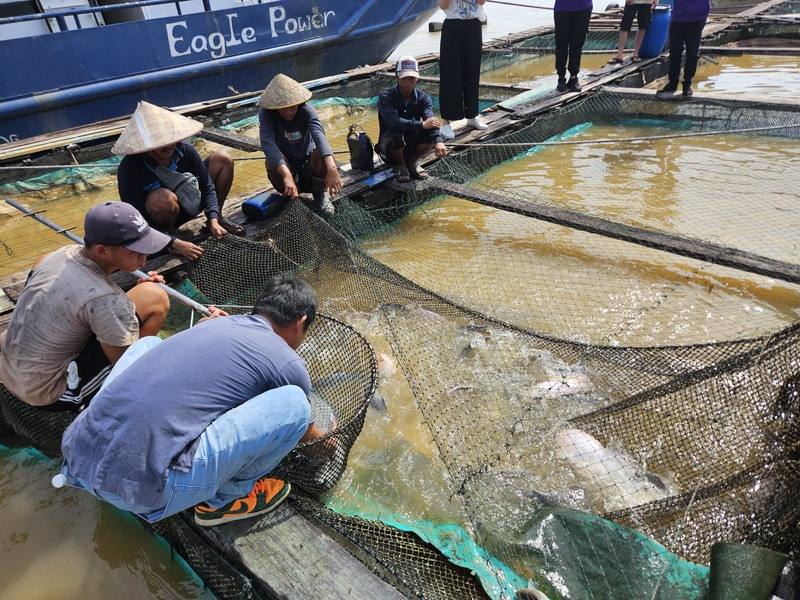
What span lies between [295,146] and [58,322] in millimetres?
3070

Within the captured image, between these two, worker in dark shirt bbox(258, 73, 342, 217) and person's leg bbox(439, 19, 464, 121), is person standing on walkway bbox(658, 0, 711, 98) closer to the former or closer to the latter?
person's leg bbox(439, 19, 464, 121)

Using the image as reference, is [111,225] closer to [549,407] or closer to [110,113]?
[549,407]

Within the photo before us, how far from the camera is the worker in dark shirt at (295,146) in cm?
475

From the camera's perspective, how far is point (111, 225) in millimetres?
2557

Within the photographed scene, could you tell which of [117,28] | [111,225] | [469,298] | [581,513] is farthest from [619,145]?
[117,28]

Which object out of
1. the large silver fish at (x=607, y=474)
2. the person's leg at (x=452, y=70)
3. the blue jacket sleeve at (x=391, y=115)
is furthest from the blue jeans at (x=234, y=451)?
the person's leg at (x=452, y=70)

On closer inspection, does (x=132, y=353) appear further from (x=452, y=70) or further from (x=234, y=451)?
(x=452, y=70)

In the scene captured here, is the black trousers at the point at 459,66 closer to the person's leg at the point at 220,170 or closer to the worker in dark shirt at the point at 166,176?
the person's leg at the point at 220,170

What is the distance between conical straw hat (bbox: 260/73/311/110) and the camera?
185 inches

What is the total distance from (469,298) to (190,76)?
7.75 metres

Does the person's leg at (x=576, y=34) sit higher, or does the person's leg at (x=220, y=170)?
the person's leg at (x=576, y=34)

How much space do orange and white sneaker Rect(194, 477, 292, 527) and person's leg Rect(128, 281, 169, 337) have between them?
1220 millimetres

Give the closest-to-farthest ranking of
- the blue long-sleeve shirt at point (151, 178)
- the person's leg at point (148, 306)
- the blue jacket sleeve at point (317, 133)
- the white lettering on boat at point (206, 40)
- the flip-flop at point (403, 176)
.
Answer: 1. the person's leg at point (148, 306)
2. the blue long-sleeve shirt at point (151, 178)
3. the blue jacket sleeve at point (317, 133)
4. the flip-flop at point (403, 176)
5. the white lettering on boat at point (206, 40)

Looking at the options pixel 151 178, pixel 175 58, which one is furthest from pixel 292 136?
pixel 175 58
